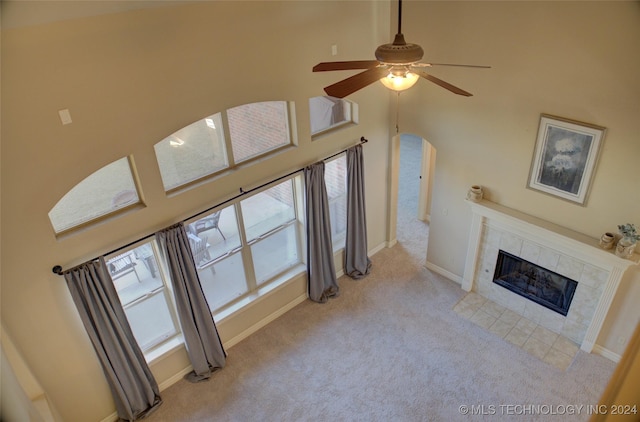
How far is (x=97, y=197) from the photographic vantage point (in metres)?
4.79

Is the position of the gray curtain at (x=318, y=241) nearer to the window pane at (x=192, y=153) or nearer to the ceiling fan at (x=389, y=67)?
the window pane at (x=192, y=153)

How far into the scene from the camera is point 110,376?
524 centimetres

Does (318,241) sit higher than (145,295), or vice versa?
(145,295)

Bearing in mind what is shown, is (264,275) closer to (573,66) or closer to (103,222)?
(103,222)

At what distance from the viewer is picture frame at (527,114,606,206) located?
5.22m

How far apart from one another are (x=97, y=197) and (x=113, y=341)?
5.20ft

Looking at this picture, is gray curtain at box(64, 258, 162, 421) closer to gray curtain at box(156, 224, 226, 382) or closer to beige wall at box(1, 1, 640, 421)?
beige wall at box(1, 1, 640, 421)

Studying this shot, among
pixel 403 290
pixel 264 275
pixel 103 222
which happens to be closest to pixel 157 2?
pixel 103 222

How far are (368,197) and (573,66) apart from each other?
3446 millimetres

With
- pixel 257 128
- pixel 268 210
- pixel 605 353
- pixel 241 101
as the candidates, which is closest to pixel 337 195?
pixel 268 210

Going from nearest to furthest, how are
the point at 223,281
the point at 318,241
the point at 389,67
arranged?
the point at 389,67, the point at 223,281, the point at 318,241

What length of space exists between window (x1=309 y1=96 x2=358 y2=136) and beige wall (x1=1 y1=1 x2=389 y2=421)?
0.33 meters

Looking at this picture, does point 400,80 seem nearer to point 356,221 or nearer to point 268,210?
point 268,210

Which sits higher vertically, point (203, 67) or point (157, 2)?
point (157, 2)
